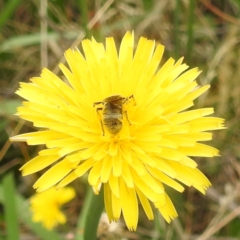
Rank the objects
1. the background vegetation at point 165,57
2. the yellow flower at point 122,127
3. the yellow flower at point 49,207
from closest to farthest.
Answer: the yellow flower at point 122,127 → the yellow flower at point 49,207 → the background vegetation at point 165,57

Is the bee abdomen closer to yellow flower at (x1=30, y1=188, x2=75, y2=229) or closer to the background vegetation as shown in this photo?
the background vegetation

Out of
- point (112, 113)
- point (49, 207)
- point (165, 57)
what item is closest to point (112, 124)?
point (112, 113)

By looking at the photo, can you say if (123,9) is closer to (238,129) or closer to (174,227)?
(238,129)

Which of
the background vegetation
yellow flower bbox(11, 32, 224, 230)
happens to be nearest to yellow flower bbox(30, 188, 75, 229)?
the background vegetation

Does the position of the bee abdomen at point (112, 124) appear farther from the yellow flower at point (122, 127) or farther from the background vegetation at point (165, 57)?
the background vegetation at point (165, 57)

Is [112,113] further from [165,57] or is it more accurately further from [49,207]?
[165,57]

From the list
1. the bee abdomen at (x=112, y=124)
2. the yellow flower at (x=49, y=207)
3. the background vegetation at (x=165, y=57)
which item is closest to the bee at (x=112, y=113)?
the bee abdomen at (x=112, y=124)

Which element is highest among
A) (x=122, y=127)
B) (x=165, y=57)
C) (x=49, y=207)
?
(x=165, y=57)
